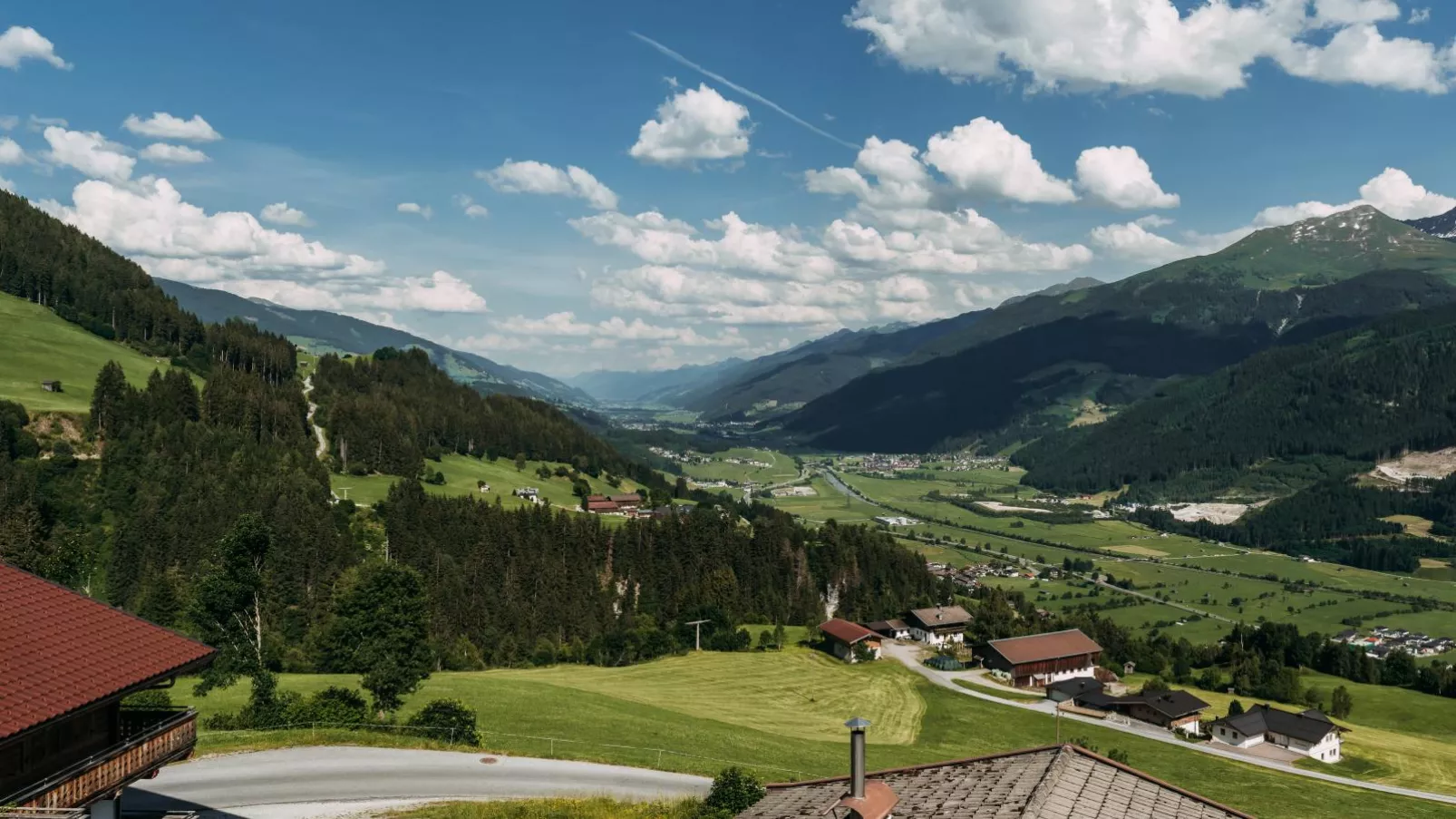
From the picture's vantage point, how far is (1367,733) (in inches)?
4122

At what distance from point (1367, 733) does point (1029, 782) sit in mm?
115306

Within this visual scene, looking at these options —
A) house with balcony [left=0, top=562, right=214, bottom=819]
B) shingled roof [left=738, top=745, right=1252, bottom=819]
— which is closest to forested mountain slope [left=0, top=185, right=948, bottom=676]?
house with balcony [left=0, top=562, right=214, bottom=819]

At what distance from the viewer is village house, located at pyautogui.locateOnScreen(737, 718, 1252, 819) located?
20.2 m

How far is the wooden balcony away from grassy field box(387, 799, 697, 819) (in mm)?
14461

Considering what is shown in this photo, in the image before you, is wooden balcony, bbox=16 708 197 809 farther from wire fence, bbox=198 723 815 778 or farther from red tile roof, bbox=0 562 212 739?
wire fence, bbox=198 723 815 778

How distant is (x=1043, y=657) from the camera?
407 feet

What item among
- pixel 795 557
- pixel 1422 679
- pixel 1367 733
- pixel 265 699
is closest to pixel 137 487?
pixel 265 699

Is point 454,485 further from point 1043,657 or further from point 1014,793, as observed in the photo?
point 1014,793

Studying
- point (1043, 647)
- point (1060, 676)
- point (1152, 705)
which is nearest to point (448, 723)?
point (1152, 705)

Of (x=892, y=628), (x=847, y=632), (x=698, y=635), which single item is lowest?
(x=892, y=628)

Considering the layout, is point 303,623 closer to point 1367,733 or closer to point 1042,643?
point 1042,643

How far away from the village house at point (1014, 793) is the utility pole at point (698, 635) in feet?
328

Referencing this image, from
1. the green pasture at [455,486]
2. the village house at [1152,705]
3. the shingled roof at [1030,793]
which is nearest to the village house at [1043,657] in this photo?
the village house at [1152,705]

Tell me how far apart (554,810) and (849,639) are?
9121cm
